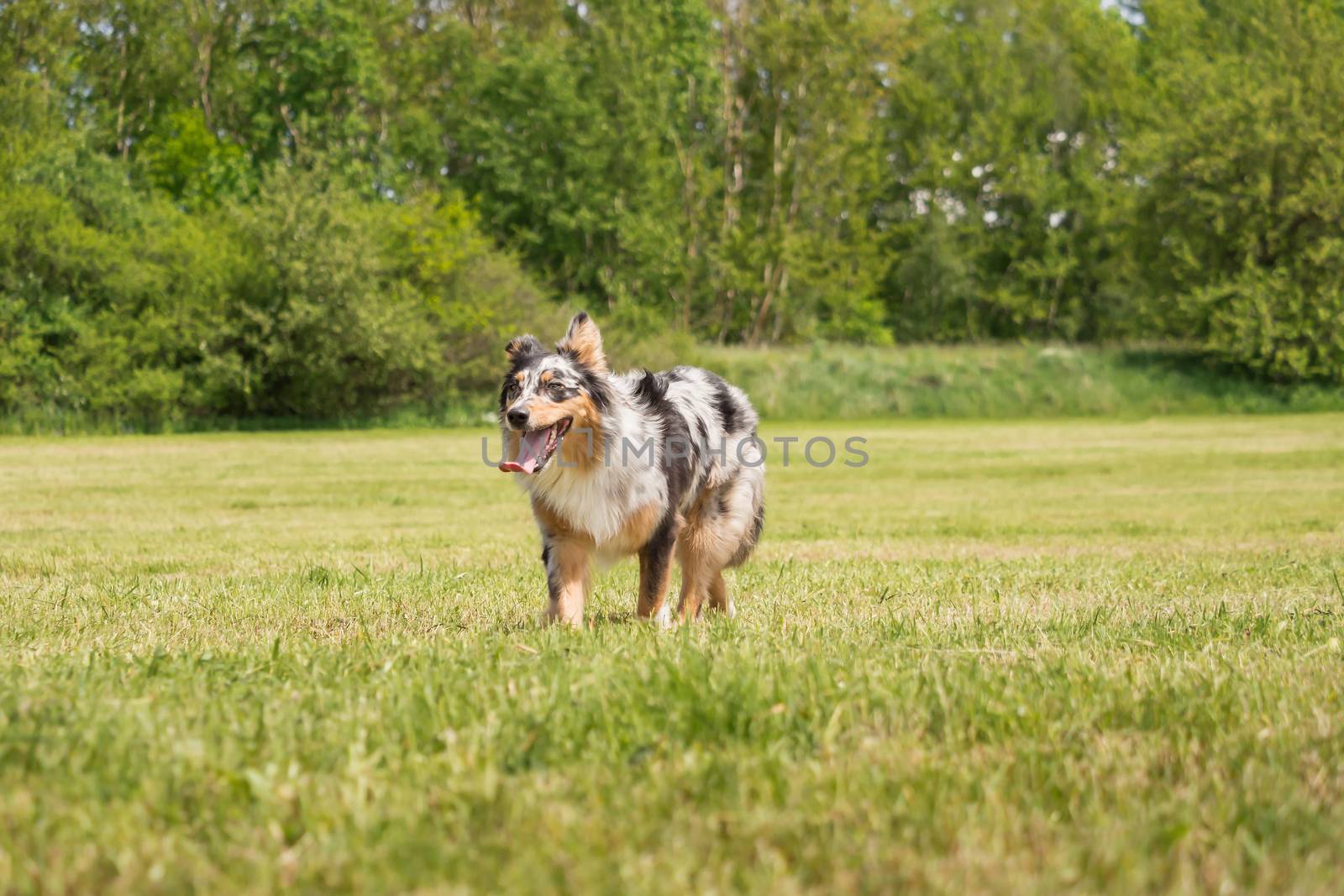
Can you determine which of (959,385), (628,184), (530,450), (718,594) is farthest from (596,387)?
(628,184)

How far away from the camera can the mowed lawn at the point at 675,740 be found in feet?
8.12

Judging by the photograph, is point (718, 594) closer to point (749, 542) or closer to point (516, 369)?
point (749, 542)

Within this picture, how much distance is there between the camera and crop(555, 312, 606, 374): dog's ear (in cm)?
610

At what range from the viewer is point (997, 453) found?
79.1 feet

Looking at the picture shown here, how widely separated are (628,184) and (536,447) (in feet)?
132

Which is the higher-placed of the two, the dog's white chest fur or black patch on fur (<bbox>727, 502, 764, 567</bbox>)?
the dog's white chest fur

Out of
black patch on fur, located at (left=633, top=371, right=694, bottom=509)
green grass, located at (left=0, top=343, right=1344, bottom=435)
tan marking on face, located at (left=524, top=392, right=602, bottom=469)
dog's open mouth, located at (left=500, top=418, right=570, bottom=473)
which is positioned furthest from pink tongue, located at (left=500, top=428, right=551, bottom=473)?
green grass, located at (left=0, top=343, right=1344, bottom=435)

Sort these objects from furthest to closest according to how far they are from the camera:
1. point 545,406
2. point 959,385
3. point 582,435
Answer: point 959,385 < point 582,435 < point 545,406

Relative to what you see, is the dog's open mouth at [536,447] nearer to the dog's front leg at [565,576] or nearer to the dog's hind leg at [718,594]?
the dog's front leg at [565,576]

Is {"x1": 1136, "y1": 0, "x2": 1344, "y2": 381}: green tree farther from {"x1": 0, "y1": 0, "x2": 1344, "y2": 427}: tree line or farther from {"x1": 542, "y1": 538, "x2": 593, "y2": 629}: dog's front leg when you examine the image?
{"x1": 542, "y1": 538, "x2": 593, "y2": 629}: dog's front leg

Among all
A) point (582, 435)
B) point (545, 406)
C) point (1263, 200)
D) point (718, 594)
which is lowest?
point (718, 594)

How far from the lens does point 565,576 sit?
5.95 meters

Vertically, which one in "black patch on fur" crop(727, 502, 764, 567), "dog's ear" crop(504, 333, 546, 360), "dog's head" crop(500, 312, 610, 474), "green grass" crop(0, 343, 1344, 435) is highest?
"dog's ear" crop(504, 333, 546, 360)

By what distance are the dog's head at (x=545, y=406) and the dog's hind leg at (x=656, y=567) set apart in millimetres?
628
